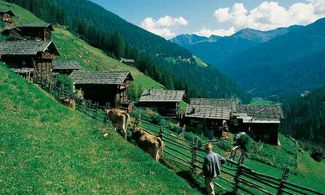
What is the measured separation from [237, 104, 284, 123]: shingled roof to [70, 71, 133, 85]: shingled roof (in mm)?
31803

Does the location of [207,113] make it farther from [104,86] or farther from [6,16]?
[6,16]

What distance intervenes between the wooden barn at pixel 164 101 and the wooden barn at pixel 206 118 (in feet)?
21.9

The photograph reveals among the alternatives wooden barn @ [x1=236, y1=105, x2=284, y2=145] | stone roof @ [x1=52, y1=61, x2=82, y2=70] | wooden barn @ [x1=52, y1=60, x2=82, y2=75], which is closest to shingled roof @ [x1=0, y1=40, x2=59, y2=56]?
wooden barn @ [x1=52, y1=60, x2=82, y2=75]

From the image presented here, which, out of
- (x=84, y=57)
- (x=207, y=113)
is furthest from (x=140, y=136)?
(x=84, y=57)

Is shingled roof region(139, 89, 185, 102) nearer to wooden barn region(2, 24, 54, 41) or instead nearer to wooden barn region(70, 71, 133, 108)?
wooden barn region(70, 71, 133, 108)

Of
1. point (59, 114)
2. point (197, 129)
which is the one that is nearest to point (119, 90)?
point (197, 129)

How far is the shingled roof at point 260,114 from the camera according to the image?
91125 mm

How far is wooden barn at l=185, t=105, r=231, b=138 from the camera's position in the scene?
80000 millimetres

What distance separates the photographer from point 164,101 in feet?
297

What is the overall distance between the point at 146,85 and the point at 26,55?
90823 millimetres

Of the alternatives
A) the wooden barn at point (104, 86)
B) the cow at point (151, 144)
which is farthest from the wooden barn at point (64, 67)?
the cow at point (151, 144)

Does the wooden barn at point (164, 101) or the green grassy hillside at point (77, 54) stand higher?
the green grassy hillside at point (77, 54)

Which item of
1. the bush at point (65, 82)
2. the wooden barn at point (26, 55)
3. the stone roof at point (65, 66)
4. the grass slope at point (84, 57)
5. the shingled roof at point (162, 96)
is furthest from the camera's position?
the grass slope at point (84, 57)

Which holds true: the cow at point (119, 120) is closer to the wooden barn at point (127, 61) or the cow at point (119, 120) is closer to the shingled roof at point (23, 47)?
the shingled roof at point (23, 47)
